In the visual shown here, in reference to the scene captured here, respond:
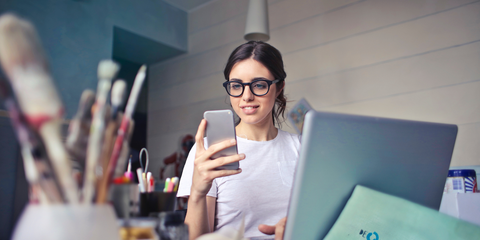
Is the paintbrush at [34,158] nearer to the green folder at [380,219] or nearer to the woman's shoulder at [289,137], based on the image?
the green folder at [380,219]

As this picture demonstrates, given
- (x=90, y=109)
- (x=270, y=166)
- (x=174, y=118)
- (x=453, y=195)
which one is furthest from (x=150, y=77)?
(x=90, y=109)

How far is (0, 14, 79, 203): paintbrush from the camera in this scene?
32 cm

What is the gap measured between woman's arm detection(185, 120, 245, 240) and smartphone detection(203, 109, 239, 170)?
2 cm

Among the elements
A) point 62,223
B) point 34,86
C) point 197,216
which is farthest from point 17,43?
point 197,216

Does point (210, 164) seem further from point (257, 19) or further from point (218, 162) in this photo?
point (257, 19)

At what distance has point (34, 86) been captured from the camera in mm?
332

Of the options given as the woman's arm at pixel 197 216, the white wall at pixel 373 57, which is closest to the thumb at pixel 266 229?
the woman's arm at pixel 197 216

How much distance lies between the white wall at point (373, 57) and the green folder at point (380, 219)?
1.82 m

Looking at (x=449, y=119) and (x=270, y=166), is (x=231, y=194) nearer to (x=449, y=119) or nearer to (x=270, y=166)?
(x=270, y=166)

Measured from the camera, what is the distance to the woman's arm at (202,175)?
0.86 m

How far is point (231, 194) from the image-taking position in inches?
48.9

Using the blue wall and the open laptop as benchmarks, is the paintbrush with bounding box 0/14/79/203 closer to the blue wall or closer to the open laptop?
the open laptop

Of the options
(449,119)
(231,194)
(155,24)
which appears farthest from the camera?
(155,24)

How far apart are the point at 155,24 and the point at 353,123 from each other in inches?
123
